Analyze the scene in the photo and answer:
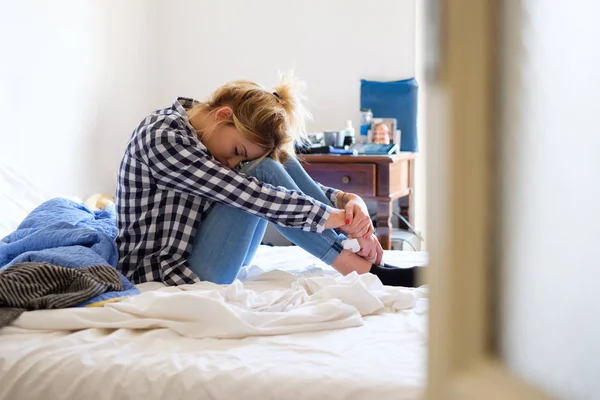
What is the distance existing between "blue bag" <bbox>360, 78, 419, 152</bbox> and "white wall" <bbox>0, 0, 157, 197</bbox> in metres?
0.96

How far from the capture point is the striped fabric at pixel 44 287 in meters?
1.27

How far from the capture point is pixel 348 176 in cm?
264

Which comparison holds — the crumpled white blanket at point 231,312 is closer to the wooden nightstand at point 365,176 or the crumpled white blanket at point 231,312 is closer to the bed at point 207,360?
the bed at point 207,360

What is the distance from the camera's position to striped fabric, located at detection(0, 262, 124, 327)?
4.18 feet

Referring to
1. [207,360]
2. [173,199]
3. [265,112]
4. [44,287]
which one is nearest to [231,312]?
[207,360]

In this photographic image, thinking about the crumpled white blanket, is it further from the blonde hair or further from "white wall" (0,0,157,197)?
"white wall" (0,0,157,197)

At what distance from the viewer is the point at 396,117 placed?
3123mm

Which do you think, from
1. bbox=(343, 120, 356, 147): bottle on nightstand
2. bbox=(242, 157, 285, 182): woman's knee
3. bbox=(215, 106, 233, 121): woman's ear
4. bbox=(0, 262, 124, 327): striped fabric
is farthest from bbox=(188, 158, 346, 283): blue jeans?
bbox=(343, 120, 356, 147): bottle on nightstand

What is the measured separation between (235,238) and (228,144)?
0.21 m

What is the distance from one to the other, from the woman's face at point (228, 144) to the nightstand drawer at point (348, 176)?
0.98 meters

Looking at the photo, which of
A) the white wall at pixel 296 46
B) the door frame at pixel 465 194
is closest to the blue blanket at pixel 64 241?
the door frame at pixel 465 194

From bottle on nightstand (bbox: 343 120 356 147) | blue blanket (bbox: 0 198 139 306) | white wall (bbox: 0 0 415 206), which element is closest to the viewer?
blue blanket (bbox: 0 198 139 306)

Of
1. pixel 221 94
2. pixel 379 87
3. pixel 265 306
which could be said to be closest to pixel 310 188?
pixel 221 94

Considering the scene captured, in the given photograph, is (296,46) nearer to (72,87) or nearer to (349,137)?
(349,137)
